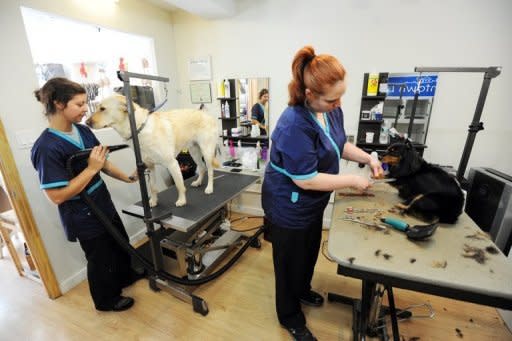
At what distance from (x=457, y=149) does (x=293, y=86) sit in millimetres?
2019

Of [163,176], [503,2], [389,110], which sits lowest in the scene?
[163,176]

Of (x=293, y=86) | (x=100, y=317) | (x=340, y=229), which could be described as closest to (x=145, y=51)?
(x=293, y=86)

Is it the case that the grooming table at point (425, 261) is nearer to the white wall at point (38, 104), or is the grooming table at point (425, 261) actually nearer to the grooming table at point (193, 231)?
the grooming table at point (193, 231)

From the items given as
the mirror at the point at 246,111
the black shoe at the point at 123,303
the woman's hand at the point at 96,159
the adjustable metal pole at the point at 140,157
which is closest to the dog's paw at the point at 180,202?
the adjustable metal pole at the point at 140,157

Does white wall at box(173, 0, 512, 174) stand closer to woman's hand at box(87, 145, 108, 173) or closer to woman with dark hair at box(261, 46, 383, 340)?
woman with dark hair at box(261, 46, 383, 340)

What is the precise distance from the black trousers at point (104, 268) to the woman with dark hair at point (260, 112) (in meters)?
1.72

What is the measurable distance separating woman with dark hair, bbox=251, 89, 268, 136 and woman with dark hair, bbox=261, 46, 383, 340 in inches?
58.9

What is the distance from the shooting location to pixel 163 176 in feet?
9.27

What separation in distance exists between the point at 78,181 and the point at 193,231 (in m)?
0.95

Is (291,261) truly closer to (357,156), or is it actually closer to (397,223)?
(397,223)

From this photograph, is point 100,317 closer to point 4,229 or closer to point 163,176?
point 4,229

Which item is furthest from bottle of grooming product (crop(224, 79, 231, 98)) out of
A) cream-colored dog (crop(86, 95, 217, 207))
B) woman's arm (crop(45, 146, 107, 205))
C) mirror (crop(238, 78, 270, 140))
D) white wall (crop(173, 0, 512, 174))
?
woman's arm (crop(45, 146, 107, 205))

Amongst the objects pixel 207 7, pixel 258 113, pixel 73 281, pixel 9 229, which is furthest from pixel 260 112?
pixel 9 229

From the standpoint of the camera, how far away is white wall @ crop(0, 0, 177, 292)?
1522 mm
